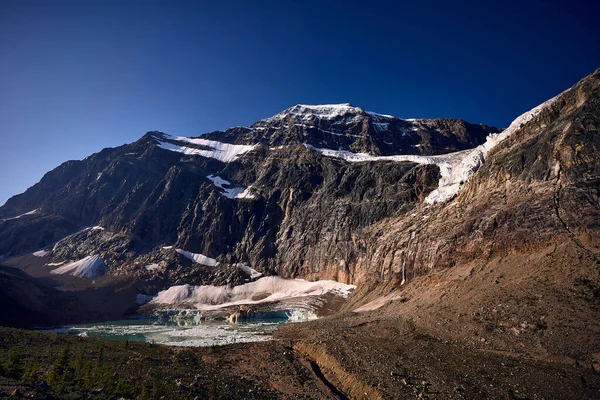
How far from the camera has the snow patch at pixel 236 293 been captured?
83.1 m

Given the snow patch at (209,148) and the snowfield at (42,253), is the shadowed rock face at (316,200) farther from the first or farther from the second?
the snowfield at (42,253)

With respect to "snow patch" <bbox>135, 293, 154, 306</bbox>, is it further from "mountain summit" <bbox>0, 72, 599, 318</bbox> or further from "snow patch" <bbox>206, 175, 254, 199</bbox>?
"snow patch" <bbox>206, 175, 254, 199</bbox>

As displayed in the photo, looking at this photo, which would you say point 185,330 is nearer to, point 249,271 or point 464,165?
point 249,271

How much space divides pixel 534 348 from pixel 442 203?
3805 cm

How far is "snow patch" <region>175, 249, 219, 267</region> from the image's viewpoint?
101438mm

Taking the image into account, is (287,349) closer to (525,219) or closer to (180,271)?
(525,219)

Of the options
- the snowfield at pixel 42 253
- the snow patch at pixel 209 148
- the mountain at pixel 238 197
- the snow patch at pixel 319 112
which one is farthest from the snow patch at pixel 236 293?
the snow patch at pixel 319 112

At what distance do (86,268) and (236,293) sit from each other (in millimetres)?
48218

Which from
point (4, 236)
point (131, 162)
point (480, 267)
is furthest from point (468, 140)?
point (4, 236)

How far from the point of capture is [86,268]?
3888 inches

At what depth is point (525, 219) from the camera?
3997 cm

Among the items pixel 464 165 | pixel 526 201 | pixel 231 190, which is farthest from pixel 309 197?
pixel 526 201

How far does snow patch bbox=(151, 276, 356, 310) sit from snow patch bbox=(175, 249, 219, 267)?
412 inches

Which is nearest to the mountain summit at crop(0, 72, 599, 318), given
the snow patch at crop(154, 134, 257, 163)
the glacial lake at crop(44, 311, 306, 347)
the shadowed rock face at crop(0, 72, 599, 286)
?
the shadowed rock face at crop(0, 72, 599, 286)
